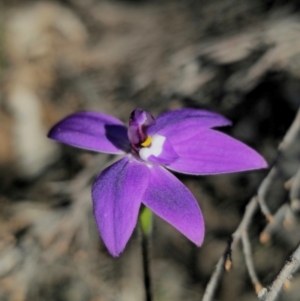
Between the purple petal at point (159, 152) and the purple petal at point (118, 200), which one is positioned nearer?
the purple petal at point (118, 200)

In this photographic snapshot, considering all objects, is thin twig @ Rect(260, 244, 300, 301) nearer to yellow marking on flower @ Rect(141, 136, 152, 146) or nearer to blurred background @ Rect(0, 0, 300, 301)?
yellow marking on flower @ Rect(141, 136, 152, 146)

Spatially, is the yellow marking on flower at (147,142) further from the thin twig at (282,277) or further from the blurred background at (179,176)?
the blurred background at (179,176)

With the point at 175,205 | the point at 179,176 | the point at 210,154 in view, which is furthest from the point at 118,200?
the point at 179,176

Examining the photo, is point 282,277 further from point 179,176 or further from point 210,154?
point 179,176

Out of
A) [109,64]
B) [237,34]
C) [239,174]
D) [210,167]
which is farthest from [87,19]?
[210,167]

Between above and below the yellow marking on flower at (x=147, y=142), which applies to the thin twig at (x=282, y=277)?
below

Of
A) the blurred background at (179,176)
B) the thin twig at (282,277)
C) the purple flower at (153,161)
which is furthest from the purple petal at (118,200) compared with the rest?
the blurred background at (179,176)

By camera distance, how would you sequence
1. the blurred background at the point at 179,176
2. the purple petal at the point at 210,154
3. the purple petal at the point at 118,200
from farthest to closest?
the blurred background at the point at 179,176, the purple petal at the point at 210,154, the purple petal at the point at 118,200
